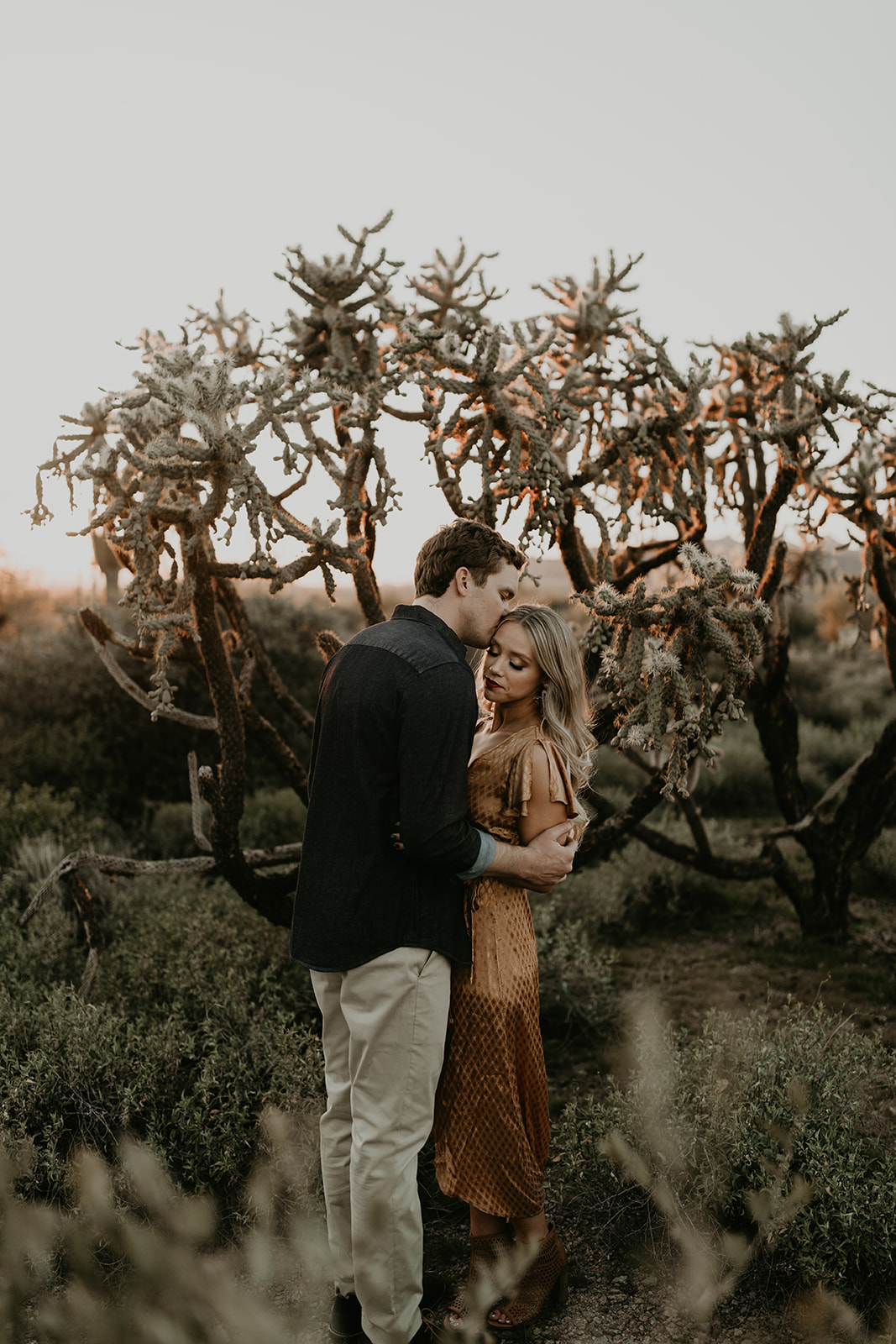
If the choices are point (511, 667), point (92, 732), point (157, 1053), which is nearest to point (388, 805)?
point (511, 667)

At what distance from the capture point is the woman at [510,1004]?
295 cm

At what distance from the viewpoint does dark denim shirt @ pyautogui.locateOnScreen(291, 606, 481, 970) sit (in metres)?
2.56

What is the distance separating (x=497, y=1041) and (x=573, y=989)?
2.50m

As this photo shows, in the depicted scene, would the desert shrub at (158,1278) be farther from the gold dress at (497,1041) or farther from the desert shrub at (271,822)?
the desert shrub at (271,822)

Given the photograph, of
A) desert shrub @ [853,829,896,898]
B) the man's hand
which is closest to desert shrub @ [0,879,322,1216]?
the man's hand

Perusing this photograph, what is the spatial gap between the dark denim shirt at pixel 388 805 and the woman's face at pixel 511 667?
330mm

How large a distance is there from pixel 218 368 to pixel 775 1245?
3.86 meters

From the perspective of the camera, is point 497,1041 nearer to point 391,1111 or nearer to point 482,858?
point 391,1111

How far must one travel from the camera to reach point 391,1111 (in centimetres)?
269

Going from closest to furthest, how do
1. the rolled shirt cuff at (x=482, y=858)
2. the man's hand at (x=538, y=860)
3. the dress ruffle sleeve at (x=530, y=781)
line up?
1. the rolled shirt cuff at (x=482, y=858)
2. the man's hand at (x=538, y=860)
3. the dress ruffle sleeve at (x=530, y=781)

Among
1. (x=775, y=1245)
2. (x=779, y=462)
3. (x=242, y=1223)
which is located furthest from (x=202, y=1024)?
(x=779, y=462)

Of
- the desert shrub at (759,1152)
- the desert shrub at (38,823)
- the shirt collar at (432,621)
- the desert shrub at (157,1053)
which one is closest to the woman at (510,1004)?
the shirt collar at (432,621)

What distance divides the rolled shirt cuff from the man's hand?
0.03 meters

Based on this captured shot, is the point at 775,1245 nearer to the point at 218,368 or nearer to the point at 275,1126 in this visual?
the point at 275,1126
